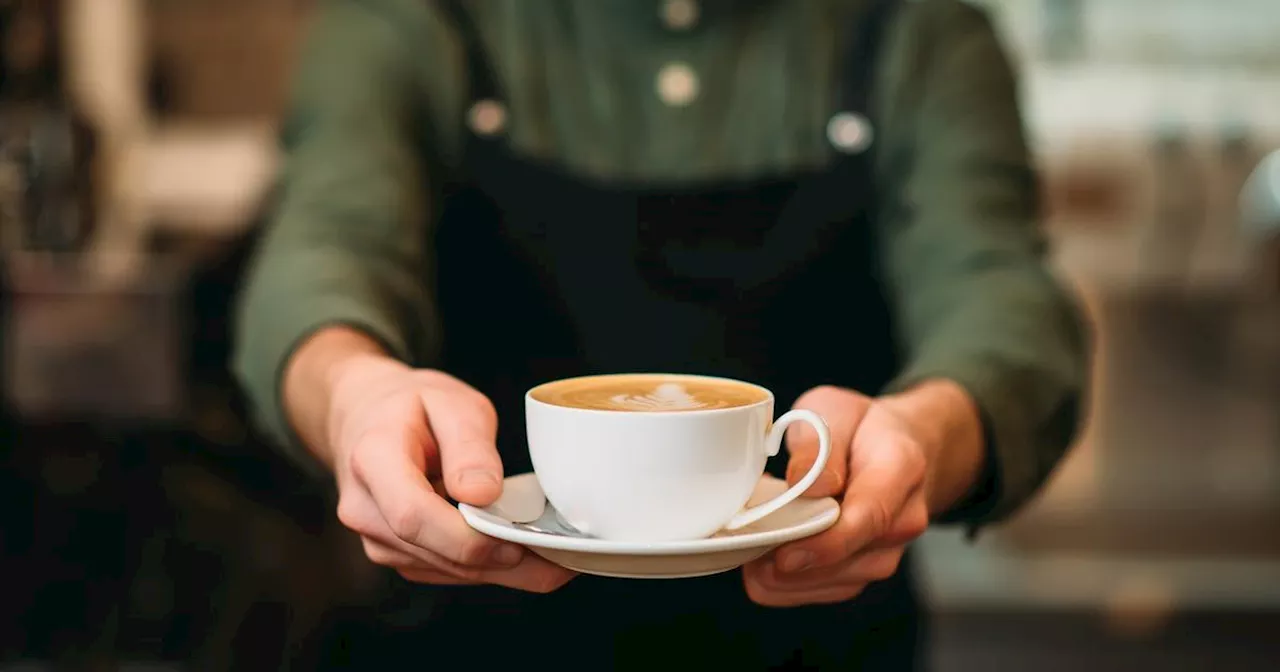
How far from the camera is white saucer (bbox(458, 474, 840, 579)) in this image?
370mm

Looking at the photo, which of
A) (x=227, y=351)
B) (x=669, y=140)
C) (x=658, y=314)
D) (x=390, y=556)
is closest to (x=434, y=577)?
(x=390, y=556)

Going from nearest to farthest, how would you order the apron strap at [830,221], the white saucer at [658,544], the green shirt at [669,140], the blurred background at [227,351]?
the white saucer at [658,544]
the green shirt at [669,140]
the apron strap at [830,221]
the blurred background at [227,351]

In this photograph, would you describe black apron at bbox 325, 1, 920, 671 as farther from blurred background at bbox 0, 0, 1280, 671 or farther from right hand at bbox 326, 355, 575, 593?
blurred background at bbox 0, 0, 1280, 671

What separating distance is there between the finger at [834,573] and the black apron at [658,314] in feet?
0.25

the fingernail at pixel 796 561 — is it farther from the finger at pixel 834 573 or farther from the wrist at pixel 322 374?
the wrist at pixel 322 374

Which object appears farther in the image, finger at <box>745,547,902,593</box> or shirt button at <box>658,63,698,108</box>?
shirt button at <box>658,63,698,108</box>

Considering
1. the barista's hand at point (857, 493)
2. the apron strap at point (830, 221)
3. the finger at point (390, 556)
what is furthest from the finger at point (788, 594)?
the apron strap at point (830, 221)

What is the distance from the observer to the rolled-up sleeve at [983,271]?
559 mm

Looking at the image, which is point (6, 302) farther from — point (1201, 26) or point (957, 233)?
point (1201, 26)

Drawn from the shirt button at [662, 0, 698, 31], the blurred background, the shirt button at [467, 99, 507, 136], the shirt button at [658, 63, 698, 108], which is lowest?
the blurred background

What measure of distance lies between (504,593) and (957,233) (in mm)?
281

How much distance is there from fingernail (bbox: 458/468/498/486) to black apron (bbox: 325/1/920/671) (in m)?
0.11

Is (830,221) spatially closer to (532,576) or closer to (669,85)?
(669,85)

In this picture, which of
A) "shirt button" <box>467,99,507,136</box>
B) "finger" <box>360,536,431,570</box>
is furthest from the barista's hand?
"shirt button" <box>467,99,507,136</box>
